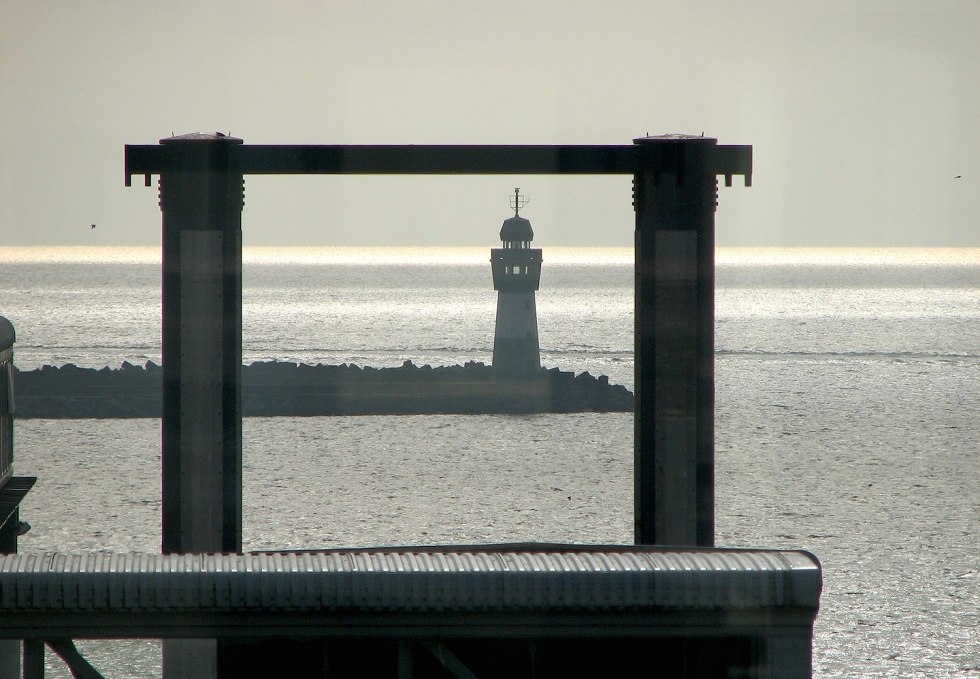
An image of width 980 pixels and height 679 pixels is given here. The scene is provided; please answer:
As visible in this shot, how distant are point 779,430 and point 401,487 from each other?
8027mm

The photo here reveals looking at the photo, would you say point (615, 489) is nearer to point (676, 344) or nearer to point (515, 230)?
point (676, 344)

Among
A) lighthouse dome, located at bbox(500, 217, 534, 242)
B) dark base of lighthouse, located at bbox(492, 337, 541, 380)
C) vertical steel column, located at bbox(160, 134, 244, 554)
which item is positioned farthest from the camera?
lighthouse dome, located at bbox(500, 217, 534, 242)

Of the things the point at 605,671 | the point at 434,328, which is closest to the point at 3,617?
the point at 605,671

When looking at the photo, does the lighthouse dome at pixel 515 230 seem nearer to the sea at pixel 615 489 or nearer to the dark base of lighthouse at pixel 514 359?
the dark base of lighthouse at pixel 514 359

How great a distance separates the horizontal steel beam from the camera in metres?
5.88

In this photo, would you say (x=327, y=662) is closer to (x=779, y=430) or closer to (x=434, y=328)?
(x=779, y=430)

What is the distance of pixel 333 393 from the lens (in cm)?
2108

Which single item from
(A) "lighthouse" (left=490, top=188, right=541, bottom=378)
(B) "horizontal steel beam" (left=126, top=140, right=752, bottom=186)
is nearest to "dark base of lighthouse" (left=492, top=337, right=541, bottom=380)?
(A) "lighthouse" (left=490, top=188, right=541, bottom=378)

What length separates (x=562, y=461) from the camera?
610 inches

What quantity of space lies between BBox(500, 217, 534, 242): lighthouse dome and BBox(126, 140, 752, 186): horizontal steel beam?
745 inches

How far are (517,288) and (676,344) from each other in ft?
63.7

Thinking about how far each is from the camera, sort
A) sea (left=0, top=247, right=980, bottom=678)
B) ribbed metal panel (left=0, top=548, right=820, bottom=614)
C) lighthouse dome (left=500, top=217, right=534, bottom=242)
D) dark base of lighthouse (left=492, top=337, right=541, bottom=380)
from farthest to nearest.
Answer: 1. lighthouse dome (left=500, top=217, right=534, bottom=242)
2. dark base of lighthouse (left=492, top=337, right=541, bottom=380)
3. sea (left=0, top=247, right=980, bottom=678)
4. ribbed metal panel (left=0, top=548, right=820, bottom=614)

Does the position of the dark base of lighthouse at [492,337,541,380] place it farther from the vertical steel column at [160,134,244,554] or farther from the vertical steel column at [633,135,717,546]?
the vertical steel column at [160,134,244,554]

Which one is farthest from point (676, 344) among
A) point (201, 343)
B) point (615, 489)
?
point (615, 489)
